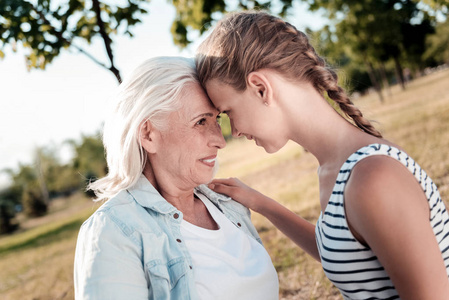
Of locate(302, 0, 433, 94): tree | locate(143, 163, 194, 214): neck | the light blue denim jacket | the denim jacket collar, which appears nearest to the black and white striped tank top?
the light blue denim jacket

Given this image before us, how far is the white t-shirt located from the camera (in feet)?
7.23

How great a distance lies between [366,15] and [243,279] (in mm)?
27176

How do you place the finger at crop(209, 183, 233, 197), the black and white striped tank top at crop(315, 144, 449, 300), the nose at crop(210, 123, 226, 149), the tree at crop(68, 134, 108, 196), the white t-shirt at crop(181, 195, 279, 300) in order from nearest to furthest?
the black and white striped tank top at crop(315, 144, 449, 300) < the white t-shirt at crop(181, 195, 279, 300) < the nose at crop(210, 123, 226, 149) < the finger at crop(209, 183, 233, 197) < the tree at crop(68, 134, 108, 196)

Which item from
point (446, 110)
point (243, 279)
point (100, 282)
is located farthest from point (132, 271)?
point (446, 110)

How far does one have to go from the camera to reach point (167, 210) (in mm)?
2303

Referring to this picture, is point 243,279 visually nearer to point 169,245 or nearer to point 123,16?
point 169,245

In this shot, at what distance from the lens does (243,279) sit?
2273mm

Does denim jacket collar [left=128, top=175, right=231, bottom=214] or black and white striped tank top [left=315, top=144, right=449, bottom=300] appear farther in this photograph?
denim jacket collar [left=128, top=175, right=231, bottom=214]

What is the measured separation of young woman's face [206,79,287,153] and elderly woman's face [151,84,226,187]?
0.26 metres

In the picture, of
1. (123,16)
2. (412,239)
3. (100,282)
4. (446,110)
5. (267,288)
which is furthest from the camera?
(446,110)

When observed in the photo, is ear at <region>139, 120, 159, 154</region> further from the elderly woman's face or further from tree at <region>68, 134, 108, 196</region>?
tree at <region>68, 134, 108, 196</region>

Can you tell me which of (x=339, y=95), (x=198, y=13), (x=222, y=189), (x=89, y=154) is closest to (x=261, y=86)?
(x=339, y=95)

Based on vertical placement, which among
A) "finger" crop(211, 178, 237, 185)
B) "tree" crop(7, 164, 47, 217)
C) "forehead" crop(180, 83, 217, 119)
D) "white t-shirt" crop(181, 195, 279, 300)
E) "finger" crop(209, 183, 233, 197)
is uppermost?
"forehead" crop(180, 83, 217, 119)

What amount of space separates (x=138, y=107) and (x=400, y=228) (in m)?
1.55
